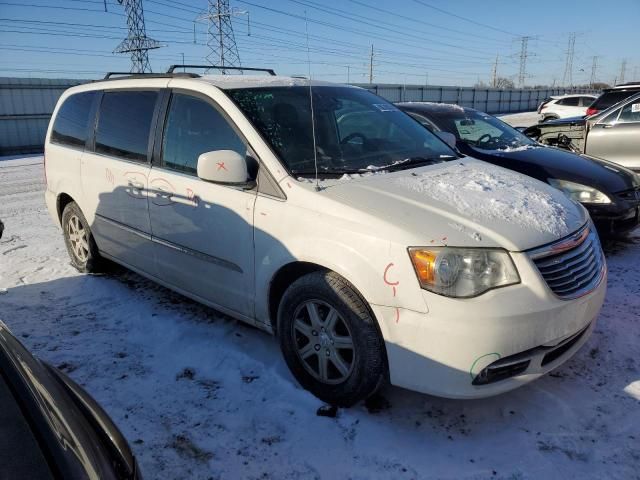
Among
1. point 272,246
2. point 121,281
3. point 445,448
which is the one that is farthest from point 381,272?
point 121,281

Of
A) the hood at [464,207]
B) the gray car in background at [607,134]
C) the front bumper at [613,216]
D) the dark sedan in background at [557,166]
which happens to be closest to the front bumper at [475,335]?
the hood at [464,207]

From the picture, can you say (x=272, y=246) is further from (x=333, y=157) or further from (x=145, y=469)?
(x=145, y=469)

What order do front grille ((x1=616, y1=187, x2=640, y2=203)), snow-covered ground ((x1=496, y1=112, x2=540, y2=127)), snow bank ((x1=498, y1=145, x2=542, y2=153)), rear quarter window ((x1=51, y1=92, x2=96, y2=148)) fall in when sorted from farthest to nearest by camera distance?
snow-covered ground ((x1=496, y1=112, x2=540, y2=127)), snow bank ((x1=498, y1=145, x2=542, y2=153)), front grille ((x1=616, y1=187, x2=640, y2=203)), rear quarter window ((x1=51, y1=92, x2=96, y2=148))

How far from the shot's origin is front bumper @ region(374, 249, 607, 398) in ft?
7.61

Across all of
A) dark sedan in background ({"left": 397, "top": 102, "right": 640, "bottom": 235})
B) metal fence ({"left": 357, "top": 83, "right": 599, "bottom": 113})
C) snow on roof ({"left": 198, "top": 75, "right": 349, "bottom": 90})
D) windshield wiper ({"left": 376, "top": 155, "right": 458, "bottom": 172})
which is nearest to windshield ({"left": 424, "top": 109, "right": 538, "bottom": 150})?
dark sedan in background ({"left": 397, "top": 102, "right": 640, "bottom": 235})

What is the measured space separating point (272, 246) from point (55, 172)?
324 cm

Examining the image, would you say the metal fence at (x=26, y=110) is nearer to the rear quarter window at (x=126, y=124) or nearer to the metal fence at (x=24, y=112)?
the metal fence at (x=24, y=112)

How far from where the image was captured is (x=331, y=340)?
9.05ft

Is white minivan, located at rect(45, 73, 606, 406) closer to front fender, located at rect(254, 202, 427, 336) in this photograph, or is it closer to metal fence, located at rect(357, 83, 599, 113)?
front fender, located at rect(254, 202, 427, 336)

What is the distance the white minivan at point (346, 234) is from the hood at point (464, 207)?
1 centimetres

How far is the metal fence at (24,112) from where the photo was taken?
17.0 metres

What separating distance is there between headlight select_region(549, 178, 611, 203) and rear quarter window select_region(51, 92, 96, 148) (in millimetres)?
4484

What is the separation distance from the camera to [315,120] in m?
3.45

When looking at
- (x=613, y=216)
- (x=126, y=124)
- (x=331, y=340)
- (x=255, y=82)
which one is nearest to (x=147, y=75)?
(x=126, y=124)
